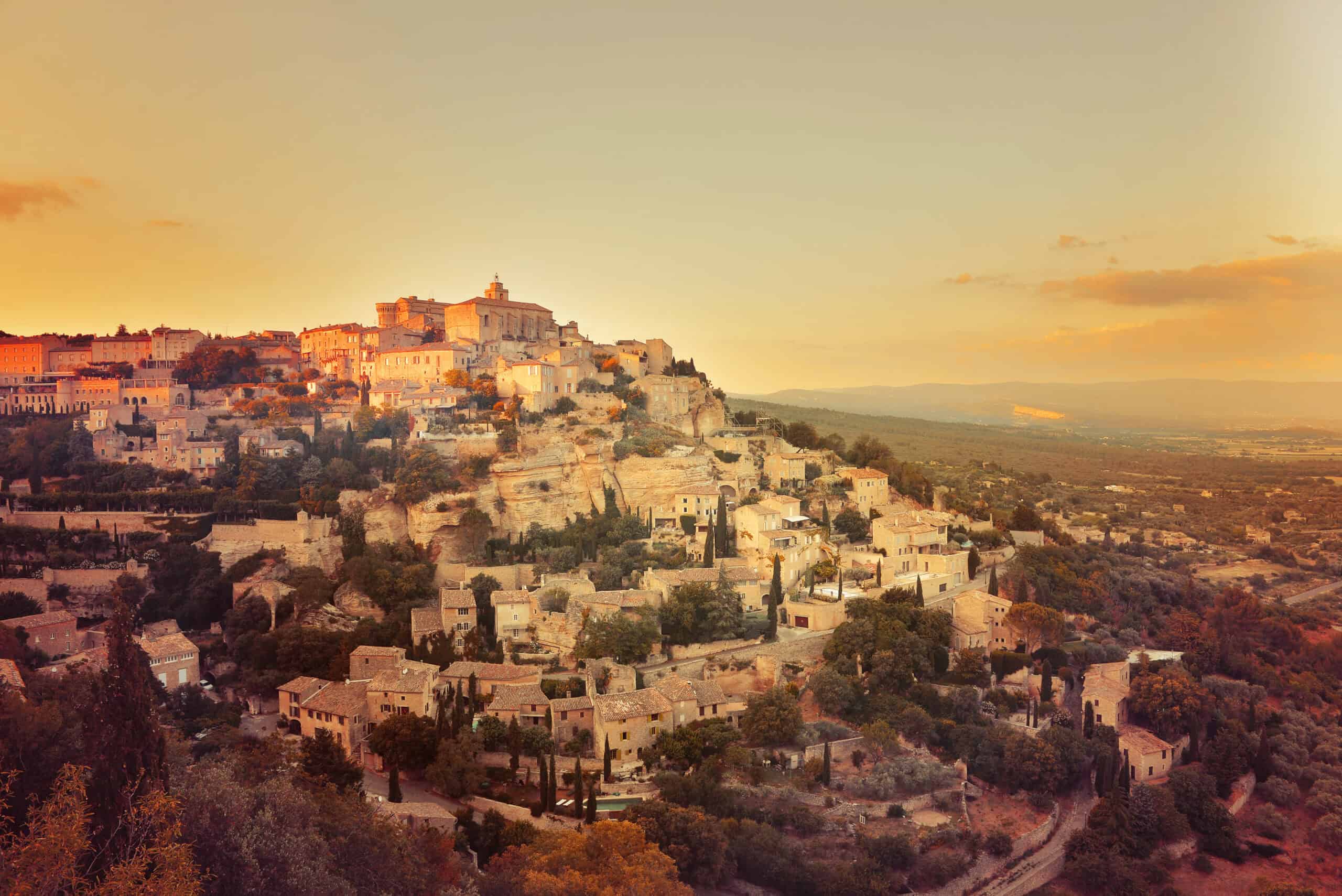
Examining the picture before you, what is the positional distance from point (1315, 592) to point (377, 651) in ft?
115

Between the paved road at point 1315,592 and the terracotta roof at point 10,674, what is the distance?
127ft

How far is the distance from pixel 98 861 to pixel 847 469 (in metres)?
27.8

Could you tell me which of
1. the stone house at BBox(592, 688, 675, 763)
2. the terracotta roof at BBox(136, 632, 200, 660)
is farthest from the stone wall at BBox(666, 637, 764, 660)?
the terracotta roof at BBox(136, 632, 200, 660)

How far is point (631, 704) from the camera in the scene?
19078 millimetres

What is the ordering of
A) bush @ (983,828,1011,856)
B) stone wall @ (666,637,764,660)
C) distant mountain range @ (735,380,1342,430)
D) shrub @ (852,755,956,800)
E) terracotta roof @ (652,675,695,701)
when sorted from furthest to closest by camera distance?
distant mountain range @ (735,380,1342,430), stone wall @ (666,637,764,660), terracotta roof @ (652,675,695,701), shrub @ (852,755,956,800), bush @ (983,828,1011,856)

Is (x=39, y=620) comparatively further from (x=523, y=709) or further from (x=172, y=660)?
(x=523, y=709)

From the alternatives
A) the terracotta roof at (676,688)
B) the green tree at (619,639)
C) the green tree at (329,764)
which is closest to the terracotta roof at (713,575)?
the green tree at (619,639)

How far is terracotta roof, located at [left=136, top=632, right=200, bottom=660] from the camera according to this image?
21.2 meters

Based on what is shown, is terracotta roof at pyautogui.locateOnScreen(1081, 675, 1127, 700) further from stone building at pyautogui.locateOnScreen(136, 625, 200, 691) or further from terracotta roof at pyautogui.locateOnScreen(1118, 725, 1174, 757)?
stone building at pyautogui.locateOnScreen(136, 625, 200, 691)

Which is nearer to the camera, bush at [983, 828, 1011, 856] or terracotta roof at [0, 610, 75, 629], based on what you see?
bush at [983, 828, 1011, 856]

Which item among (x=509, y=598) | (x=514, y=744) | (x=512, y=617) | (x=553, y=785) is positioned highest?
(x=509, y=598)

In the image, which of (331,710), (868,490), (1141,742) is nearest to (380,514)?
(331,710)

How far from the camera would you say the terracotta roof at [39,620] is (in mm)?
21406

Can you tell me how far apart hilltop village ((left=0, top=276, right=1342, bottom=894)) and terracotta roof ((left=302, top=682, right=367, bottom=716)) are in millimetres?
128
